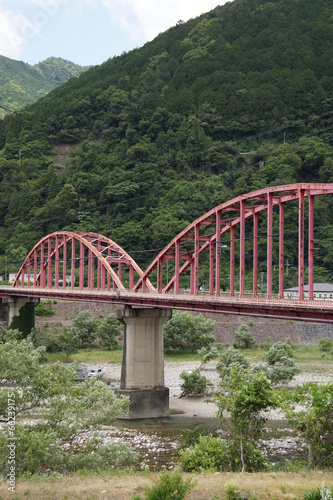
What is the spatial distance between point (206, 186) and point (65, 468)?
90353mm

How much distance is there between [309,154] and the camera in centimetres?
11569

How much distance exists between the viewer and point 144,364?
152 ft

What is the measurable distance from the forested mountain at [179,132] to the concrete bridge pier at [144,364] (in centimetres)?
4347

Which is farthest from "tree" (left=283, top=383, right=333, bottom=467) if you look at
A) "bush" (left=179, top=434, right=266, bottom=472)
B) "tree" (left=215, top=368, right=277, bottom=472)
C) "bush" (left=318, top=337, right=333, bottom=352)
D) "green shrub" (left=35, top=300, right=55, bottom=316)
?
"green shrub" (left=35, top=300, right=55, bottom=316)

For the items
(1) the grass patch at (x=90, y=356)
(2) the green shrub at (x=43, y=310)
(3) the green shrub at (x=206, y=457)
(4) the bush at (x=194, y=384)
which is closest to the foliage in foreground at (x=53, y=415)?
(3) the green shrub at (x=206, y=457)

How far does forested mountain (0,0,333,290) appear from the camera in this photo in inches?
4414

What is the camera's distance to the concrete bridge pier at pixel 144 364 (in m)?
44.8

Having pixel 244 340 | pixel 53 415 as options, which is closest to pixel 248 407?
pixel 53 415

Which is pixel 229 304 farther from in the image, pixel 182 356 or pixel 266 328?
pixel 266 328

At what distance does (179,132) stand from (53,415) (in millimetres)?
110564

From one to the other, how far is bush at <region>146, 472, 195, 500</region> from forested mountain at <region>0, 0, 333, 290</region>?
70502mm

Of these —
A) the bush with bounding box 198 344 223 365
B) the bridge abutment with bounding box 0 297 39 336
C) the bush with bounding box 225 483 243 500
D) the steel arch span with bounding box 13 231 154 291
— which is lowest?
the bush with bounding box 225 483 243 500

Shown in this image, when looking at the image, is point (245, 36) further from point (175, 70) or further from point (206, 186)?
point (206, 186)

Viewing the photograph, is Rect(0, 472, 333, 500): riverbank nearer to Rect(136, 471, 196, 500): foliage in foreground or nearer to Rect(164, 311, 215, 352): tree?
Rect(136, 471, 196, 500): foliage in foreground
